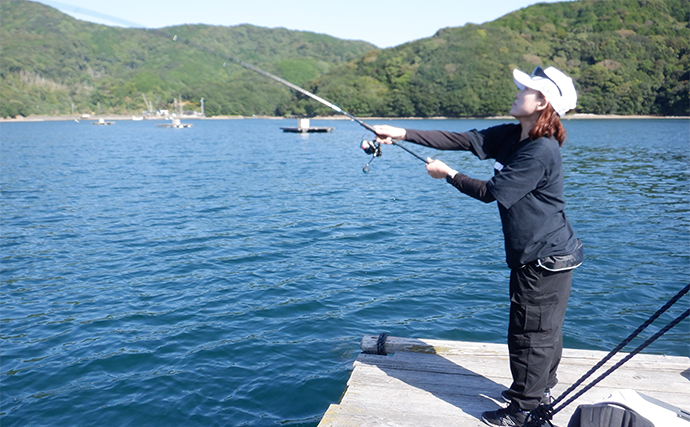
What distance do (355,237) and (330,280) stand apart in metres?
4.04

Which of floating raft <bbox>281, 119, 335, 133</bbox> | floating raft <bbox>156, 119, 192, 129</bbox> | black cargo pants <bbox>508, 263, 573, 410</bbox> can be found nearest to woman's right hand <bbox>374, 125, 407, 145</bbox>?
black cargo pants <bbox>508, 263, 573, 410</bbox>

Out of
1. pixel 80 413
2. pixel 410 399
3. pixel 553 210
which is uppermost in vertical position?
pixel 553 210

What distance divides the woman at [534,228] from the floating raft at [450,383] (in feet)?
1.58

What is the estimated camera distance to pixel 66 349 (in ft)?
27.3

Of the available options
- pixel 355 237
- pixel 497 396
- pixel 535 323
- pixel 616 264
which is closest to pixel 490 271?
pixel 616 264

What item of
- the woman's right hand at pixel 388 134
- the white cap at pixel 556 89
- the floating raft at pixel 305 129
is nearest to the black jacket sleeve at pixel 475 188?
the white cap at pixel 556 89

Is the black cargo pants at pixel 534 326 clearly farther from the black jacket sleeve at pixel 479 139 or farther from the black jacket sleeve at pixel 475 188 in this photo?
the black jacket sleeve at pixel 479 139

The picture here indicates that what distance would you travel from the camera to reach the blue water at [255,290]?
7141 millimetres

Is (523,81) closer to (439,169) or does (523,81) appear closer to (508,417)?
(439,169)

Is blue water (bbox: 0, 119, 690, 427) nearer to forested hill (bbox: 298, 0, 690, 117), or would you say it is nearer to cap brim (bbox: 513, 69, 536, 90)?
cap brim (bbox: 513, 69, 536, 90)

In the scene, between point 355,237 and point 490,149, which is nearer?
point 490,149

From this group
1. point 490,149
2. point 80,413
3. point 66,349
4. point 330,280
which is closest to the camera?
point 490,149

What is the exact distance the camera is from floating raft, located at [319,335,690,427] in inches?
168

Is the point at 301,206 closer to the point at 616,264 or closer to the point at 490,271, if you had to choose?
the point at 490,271
